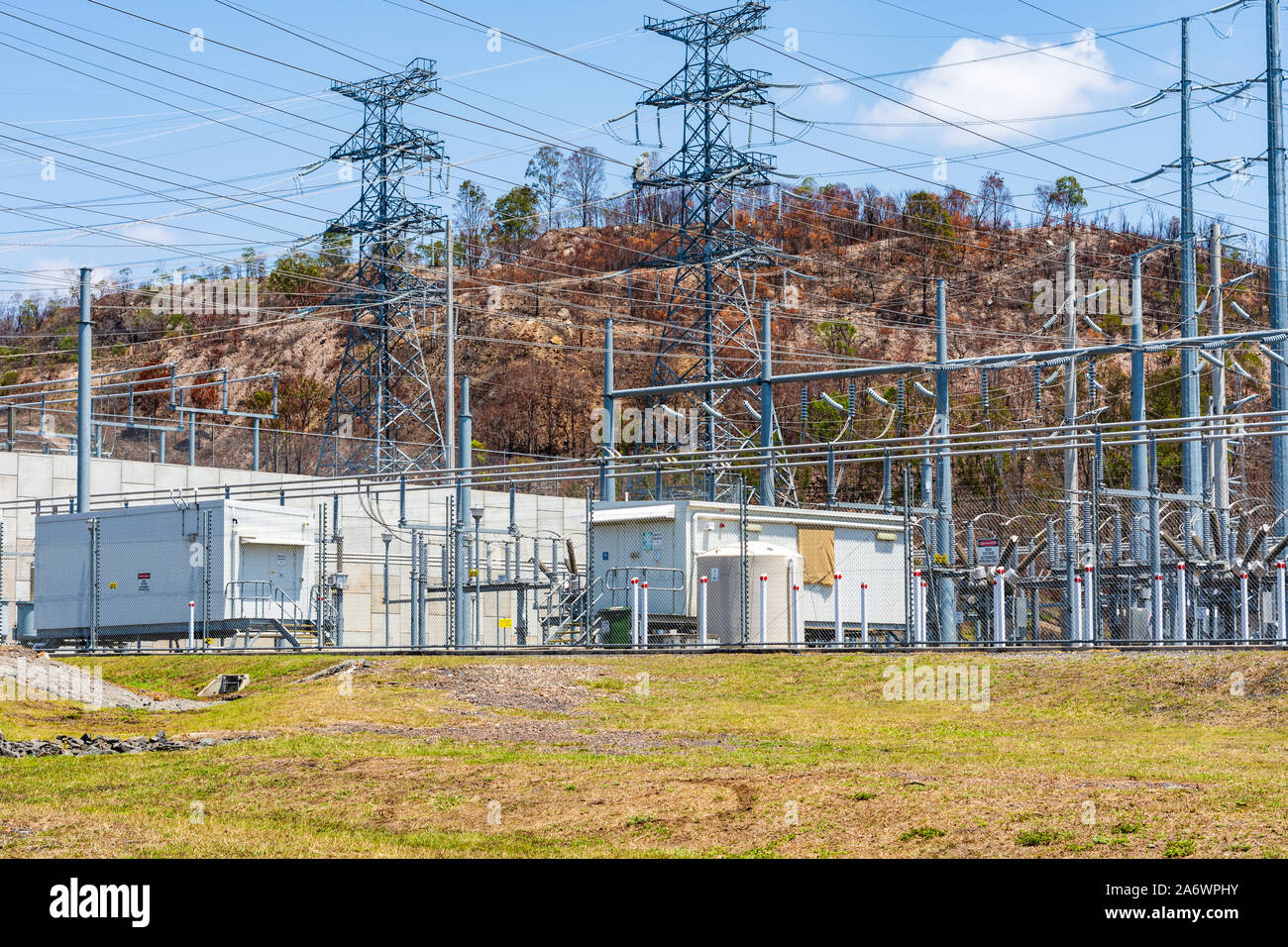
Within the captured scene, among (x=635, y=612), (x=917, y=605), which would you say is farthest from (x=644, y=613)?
(x=917, y=605)

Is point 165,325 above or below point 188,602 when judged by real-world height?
above

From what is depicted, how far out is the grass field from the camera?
8375 millimetres

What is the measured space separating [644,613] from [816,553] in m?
5.50

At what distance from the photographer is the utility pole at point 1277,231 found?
27656 mm

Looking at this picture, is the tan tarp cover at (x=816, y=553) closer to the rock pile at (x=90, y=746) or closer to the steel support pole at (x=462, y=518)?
the steel support pole at (x=462, y=518)

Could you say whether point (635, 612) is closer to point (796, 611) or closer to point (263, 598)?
point (796, 611)

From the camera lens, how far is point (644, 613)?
2330 centimetres

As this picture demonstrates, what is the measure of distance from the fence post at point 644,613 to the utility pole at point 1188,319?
9.14 metres

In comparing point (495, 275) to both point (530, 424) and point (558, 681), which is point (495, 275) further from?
point (558, 681)

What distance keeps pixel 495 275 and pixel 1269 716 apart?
8394cm

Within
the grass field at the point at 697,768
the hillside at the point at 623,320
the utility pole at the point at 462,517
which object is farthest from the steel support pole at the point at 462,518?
the hillside at the point at 623,320

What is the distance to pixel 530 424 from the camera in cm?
7788

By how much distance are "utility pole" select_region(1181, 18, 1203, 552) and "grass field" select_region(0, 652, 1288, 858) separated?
28.4ft
